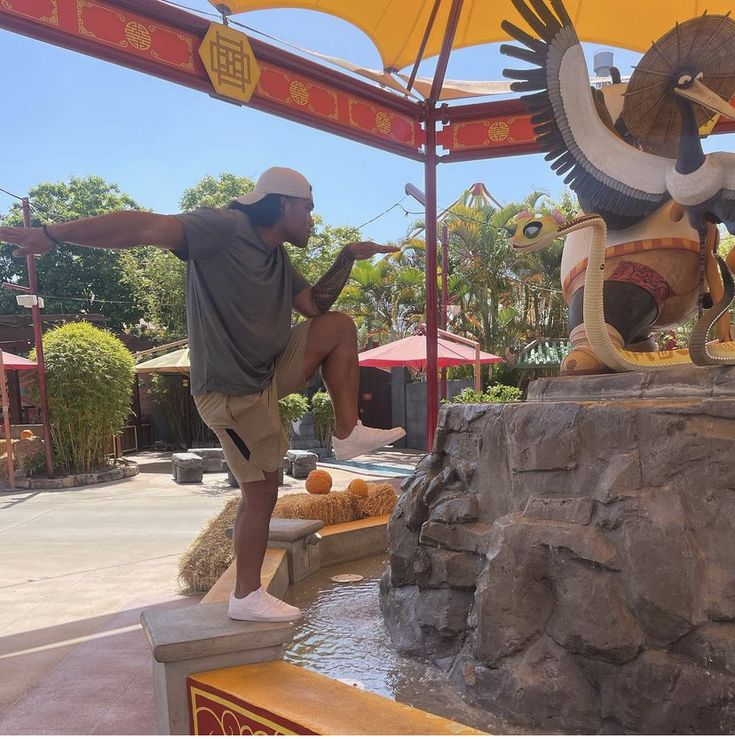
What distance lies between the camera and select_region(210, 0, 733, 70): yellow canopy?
596cm

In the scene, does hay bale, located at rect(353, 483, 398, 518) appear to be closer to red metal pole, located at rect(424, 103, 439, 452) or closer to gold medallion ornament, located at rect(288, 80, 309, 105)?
red metal pole, located at rect(424, 103, 439, 452)

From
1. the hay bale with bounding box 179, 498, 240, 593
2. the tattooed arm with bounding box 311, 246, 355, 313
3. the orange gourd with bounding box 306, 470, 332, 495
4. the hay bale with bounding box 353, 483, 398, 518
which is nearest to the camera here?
the tattooed arm with bounding box 311, 246, 355, 313

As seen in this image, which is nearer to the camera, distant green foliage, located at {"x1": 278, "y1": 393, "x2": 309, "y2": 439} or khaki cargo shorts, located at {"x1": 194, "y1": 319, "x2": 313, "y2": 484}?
khaki cargo shorts, located at {"x1": 194, "y1": 319, "x2": 313, "y2": 484}

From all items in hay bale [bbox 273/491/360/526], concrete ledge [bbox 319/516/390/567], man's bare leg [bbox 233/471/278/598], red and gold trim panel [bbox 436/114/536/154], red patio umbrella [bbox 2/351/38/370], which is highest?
red and gold trim panel [bbox 436/114/536/154]

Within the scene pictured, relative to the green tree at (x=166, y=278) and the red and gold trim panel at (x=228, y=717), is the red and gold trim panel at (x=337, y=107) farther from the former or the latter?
the green tree at (x=166, y=278)

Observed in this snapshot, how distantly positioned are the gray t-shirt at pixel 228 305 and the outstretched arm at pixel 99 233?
0.34 feet

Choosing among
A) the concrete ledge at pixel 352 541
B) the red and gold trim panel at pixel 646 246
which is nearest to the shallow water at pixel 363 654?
the concrete ledge at pixel 352 541

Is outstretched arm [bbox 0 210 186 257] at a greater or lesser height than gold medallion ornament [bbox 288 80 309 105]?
lesser

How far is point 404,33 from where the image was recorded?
21.0 ft

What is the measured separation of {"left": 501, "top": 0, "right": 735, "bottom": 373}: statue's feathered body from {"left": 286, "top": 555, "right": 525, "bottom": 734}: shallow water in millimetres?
1428

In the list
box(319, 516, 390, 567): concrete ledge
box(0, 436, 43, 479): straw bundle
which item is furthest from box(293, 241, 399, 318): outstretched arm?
box(0, 436, 43, 479): straw bundle

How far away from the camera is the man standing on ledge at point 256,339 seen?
6.22 ft

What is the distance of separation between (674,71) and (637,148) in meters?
0.34

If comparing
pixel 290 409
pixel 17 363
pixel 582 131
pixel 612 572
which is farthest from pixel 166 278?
pixel 612 572
